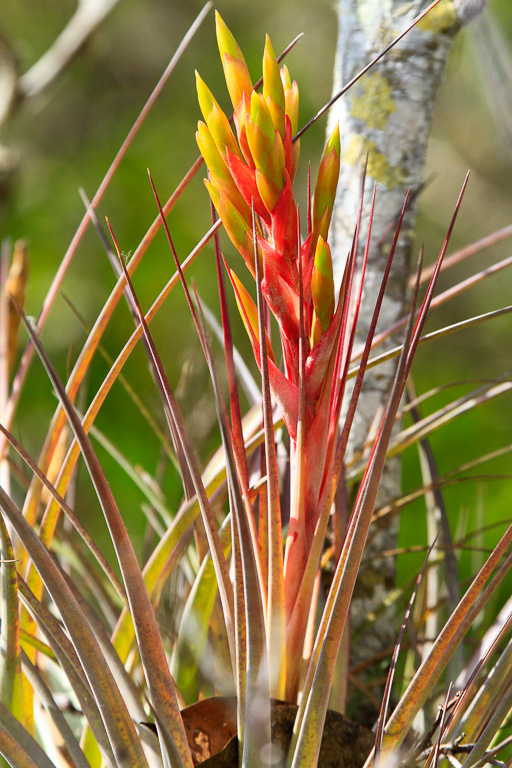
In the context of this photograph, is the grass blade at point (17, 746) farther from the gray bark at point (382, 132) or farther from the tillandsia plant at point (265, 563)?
the gray bark at point (382, 132)

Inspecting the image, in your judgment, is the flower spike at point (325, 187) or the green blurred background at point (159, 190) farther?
the green blurred background at point (159, 190)

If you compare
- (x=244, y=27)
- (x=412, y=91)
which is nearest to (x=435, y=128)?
(x=244, y=27)

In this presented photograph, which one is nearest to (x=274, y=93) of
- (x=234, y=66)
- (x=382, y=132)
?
(x=234, y=66)

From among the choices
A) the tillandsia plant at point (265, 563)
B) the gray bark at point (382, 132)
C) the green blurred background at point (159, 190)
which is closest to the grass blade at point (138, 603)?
the tillandsia plant at point (265, 563)

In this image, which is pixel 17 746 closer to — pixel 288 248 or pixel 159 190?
pixel 288 248

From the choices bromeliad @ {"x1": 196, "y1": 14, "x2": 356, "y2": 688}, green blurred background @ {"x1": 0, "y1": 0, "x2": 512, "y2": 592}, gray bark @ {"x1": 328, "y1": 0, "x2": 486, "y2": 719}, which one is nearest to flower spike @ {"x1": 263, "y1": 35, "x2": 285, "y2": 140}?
bromeliad @ {"x1": 196, "y1": 14, "x2": 356, "y2": 688}

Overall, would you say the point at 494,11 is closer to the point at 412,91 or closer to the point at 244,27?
the point at 412,91
